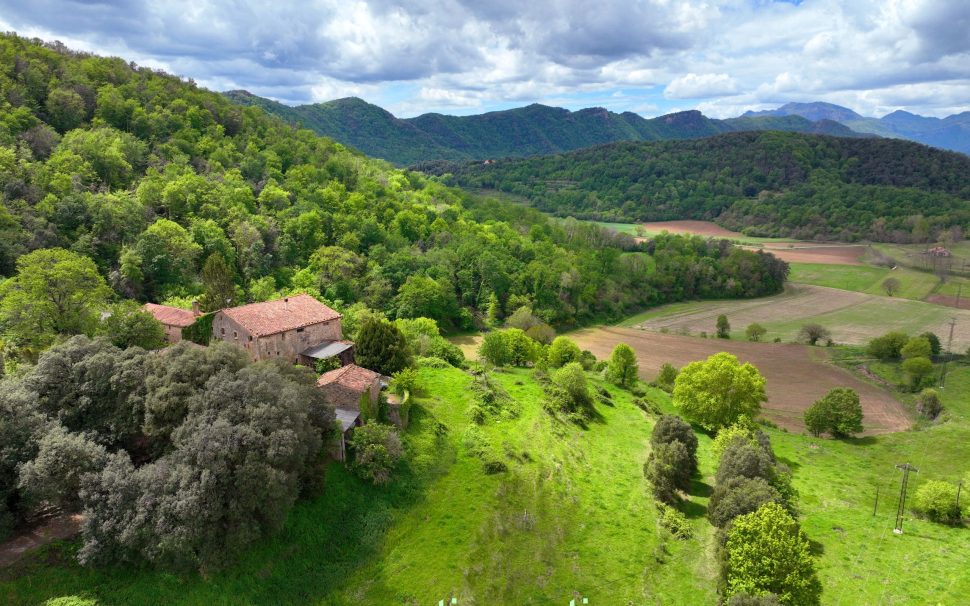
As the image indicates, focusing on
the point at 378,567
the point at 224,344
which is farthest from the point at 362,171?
the point at 378,567

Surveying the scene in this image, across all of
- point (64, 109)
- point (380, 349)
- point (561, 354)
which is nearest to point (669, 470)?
point (380, 349)

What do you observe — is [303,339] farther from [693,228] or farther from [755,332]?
[693,228]

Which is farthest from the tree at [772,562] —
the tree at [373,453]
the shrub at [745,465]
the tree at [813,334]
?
the tree at [813,334]

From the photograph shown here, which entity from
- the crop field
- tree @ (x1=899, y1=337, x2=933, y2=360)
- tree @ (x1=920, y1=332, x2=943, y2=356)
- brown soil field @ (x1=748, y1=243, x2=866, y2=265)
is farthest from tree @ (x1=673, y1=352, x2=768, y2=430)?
brown soil field @ (x1=748, y1=243, x2=866, y2=265)

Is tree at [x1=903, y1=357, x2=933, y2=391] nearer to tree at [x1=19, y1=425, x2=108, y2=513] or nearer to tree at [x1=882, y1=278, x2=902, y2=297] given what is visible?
tree at [x1=882, y1=278, x2=902, y2=297]

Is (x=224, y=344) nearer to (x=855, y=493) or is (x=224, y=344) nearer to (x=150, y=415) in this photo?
(x=150, y=415)

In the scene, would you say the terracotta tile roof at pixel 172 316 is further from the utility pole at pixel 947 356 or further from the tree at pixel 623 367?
the utility pole at pixel 947 356
